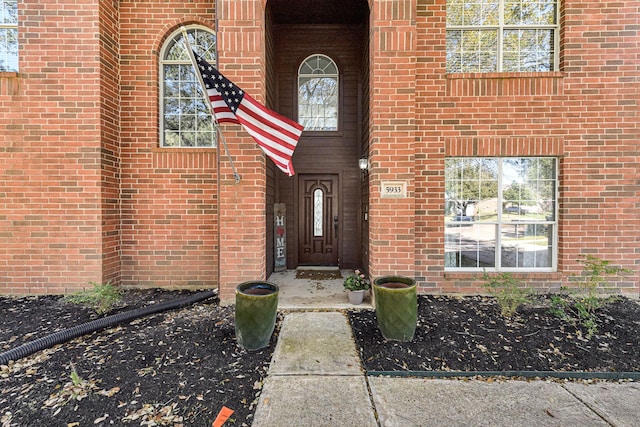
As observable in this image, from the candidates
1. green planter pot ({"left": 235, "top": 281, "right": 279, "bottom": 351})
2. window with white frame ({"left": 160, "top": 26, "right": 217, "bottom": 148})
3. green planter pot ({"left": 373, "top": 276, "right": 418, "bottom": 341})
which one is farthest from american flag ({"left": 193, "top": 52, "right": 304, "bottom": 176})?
green planter pot ({"left": 373, "top": 276, "right": 418, "bottom": 341})

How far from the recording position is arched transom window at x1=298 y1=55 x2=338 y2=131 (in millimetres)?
6762

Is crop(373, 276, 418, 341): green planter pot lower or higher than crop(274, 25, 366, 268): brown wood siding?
lower

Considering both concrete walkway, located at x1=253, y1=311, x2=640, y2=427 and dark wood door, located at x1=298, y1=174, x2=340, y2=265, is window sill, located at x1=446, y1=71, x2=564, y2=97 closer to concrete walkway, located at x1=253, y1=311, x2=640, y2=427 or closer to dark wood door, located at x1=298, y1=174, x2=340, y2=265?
dark wood door, located at x1=298, y1=174, x2=340, y2=265

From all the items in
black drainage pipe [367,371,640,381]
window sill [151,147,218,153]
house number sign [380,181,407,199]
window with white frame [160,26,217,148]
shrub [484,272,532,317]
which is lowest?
black drainage pipe [367,371,640,381]

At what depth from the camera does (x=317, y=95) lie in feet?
22.3

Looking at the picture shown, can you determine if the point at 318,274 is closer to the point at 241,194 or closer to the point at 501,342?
the point at 241,194

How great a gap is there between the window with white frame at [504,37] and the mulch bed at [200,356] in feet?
12.9

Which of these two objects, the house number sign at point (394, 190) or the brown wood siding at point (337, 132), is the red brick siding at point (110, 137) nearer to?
the brown wood siding at point (337, 132)

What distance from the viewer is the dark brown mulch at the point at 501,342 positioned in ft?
9.76

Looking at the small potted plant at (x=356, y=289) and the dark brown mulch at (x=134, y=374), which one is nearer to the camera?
the dark brown mulch at (x=134, y=374)

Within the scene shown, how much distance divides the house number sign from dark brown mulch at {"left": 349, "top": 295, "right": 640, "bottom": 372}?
5.57ft

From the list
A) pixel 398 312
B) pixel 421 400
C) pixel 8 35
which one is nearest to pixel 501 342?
pixel 398 312

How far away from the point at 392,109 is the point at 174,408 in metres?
4.37

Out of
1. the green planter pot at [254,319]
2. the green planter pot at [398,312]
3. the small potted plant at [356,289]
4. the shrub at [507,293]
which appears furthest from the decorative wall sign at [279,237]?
the shrub at [507,293]
